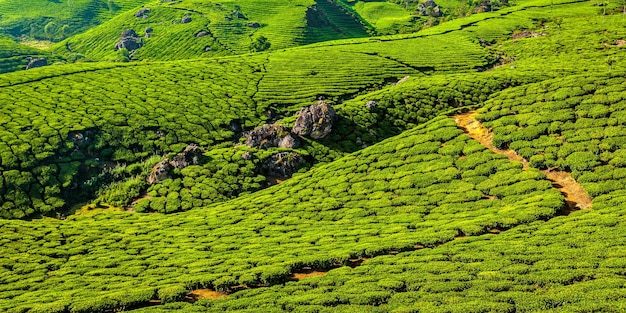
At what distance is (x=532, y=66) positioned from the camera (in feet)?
332

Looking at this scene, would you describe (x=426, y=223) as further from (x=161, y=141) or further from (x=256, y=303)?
(x=161, y=141)

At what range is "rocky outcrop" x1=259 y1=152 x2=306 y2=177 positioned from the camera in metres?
66.8

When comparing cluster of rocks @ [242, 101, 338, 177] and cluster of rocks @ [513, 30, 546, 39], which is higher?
cluster of rocks @ [513, 30, 546, 39]

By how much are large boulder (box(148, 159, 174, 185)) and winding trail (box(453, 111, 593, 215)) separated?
4886 cm

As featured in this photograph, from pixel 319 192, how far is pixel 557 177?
2950 cm

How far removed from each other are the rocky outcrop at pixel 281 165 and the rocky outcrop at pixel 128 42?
505ft

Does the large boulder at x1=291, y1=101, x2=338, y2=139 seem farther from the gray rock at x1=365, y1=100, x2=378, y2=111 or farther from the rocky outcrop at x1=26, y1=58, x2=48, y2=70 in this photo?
the rocky outcrop at x1=26, y1=58, x2=48, y2=70

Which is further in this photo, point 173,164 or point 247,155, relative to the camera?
point 247,155

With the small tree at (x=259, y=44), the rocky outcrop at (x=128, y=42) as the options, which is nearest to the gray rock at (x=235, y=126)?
the small tree at (x=259, y=44)

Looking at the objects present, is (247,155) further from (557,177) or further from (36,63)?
(36,63)

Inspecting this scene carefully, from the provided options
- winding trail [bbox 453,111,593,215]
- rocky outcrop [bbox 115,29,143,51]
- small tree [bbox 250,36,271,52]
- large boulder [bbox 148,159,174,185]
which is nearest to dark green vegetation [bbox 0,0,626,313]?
winding trail [bbox 453,111,593,215]

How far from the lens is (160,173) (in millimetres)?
64688

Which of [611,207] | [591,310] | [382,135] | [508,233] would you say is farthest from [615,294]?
[382,135]

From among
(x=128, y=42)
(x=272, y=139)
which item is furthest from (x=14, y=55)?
(x=272, y=139)
